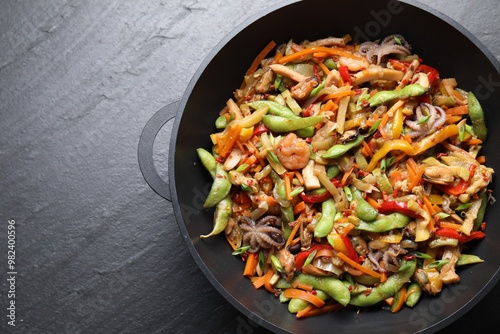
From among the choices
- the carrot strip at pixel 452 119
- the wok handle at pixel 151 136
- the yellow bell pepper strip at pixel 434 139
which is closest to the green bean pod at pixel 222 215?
the wok handle at pixel 151 136

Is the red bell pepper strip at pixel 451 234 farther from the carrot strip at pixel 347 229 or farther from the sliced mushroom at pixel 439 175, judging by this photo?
the carrot strip at pixel 347 229

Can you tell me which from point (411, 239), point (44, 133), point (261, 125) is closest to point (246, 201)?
point (261, 125)

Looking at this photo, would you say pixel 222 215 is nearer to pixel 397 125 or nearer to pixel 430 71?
pixel 397 125

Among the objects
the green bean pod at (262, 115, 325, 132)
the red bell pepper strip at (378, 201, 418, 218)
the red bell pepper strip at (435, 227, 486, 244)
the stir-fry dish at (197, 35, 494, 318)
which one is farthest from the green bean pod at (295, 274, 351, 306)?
the green bean pod at (262, 115, 325, 132)

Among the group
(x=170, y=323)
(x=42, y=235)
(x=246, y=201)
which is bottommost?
(x=170, y=323)

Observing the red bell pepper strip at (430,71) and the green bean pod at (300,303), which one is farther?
the red bell pepper strip at (430,71)

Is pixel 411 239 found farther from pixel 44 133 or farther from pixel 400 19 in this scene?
pixel 44 133

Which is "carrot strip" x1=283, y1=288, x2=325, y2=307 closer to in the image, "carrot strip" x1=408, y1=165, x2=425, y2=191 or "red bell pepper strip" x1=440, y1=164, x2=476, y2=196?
"carrot strip" x1=408, y1=165, x2=425, y2=191
